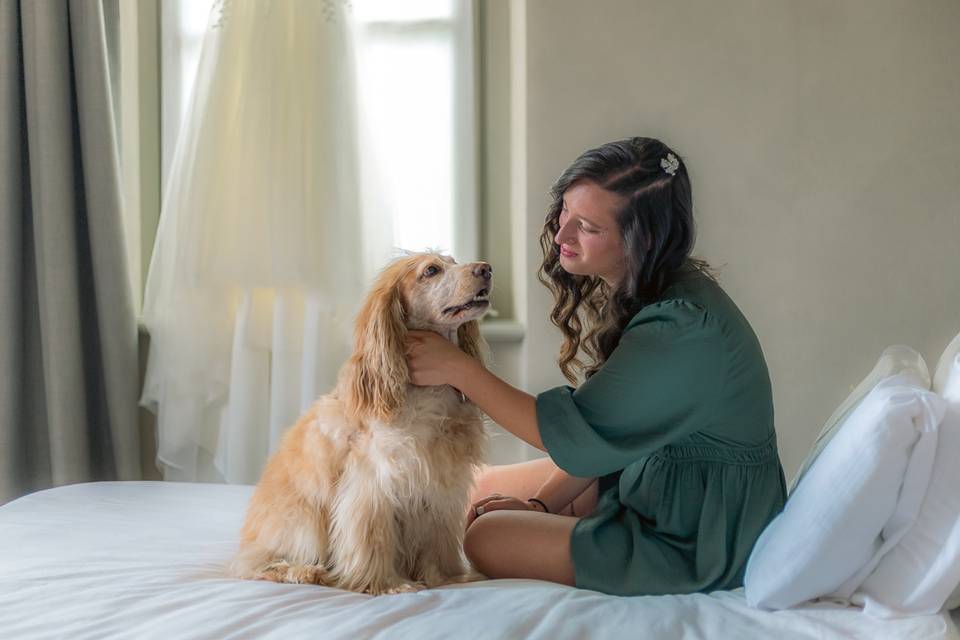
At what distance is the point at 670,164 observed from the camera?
1618 millimetres

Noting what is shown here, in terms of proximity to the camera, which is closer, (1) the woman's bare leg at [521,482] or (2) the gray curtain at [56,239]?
(1) the woman's bare leg at [521,482]

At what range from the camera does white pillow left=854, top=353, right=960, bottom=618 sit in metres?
1.22

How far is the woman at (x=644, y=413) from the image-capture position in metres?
1.50

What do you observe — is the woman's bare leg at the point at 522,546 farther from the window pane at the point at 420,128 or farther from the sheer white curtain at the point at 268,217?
the window pane at the point at 420,128

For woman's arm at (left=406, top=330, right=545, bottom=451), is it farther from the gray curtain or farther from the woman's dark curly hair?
the gray curtain

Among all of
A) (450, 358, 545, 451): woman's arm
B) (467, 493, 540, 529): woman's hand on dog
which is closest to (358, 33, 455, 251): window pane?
(467, 493, 540, 529): woman's hand on dog

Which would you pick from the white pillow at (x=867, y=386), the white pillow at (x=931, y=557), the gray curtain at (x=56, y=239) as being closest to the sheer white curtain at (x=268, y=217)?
the gray curtain at (x=56, y=239)

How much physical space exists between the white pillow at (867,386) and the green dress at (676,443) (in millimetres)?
86

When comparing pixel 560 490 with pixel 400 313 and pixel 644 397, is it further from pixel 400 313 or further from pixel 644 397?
pixel 400 313

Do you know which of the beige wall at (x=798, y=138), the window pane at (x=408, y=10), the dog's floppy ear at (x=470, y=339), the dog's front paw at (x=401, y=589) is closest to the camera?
the dog's front paw at (x=401, y=589)

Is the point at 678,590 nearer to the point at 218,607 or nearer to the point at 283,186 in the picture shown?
the point at 218,607

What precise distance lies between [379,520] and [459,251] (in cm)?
175

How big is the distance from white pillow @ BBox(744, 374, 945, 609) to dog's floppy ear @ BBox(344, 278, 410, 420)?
0.65 meters

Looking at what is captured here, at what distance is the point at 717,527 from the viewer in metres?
1.53
